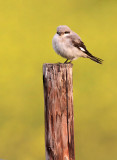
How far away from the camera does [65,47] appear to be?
22.1 feet

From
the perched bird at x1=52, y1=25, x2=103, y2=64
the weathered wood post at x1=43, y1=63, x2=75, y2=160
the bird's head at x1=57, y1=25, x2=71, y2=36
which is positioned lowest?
the weathered wood post at x1=43, y1=63, x2=75, y2=160

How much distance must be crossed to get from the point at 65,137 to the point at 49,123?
10.1 inches

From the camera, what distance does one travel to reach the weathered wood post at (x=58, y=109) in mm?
4949

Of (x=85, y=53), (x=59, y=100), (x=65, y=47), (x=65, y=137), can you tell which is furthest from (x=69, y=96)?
(x=85, y=53)

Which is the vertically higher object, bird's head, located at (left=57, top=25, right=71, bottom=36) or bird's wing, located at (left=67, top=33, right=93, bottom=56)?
bird's head, located at (left=57, top=25, right=71, bottom=36)

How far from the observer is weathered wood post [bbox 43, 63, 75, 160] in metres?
4.95

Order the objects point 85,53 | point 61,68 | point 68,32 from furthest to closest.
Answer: point 85,53 → point 68,32 → point 61,68

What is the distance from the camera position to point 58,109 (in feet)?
16.3

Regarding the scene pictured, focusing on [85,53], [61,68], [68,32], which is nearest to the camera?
[61,68]

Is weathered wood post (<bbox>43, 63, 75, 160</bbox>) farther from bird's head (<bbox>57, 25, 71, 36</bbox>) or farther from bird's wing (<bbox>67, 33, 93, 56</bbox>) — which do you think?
bird's wing (<bbox>67, 33, 93, 56</bbox>)

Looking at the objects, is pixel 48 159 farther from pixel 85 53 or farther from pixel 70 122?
pixel 85 53

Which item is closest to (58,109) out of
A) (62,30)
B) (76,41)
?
(62,30)

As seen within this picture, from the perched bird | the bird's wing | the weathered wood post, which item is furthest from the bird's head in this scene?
the weathered wood post

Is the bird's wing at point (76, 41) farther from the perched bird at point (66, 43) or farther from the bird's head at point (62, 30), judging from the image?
the bird's head at point (62, 30)
